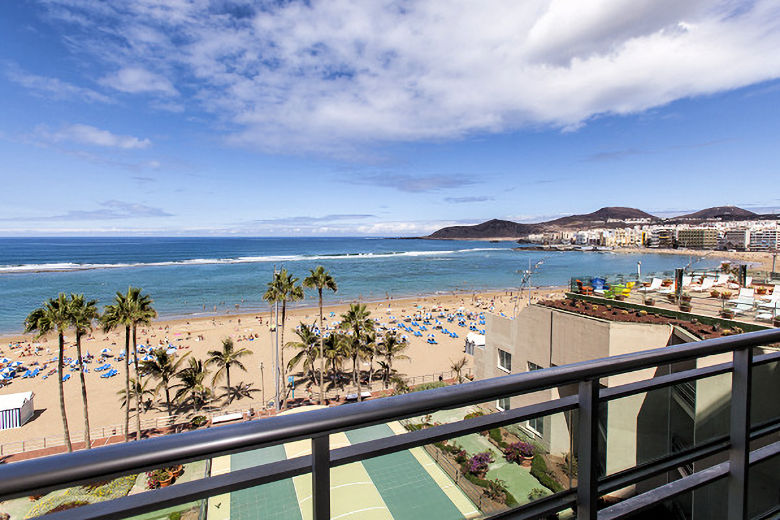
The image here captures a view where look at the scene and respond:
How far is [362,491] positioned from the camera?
4.90ft

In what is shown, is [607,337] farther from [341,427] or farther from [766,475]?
[341,427]

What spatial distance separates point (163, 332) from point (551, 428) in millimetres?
42000

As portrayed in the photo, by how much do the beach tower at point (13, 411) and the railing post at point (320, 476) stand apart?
82.4 feet

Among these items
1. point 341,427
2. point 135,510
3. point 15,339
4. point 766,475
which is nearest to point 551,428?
point 341,427

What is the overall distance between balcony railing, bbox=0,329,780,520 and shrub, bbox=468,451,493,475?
0.27 meters

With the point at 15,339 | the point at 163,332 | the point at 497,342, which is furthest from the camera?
the point at 163,332

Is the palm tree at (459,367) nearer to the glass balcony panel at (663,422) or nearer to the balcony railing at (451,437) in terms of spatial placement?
the glass balcony panel at (663,422)

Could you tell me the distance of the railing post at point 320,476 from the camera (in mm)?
989

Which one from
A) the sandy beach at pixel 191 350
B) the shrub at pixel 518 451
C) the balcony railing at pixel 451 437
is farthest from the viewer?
the sandy beach at pixel 191 350

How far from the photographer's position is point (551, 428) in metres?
1.51

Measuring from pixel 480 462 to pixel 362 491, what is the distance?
0.52 m

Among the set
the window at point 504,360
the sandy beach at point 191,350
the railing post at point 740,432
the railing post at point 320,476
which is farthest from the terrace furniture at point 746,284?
the railing post at point 320,476

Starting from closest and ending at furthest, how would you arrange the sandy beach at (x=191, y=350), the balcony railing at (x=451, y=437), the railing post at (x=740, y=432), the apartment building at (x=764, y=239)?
1. the balcony railing at (x=451, y=437)
2. the railing post at (x=740, y=432)
3. the sandy beach at (x=191, y=350)
4. the apartment building at (x=764, y=239)

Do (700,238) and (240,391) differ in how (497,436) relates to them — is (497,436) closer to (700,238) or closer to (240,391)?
(240,391)
